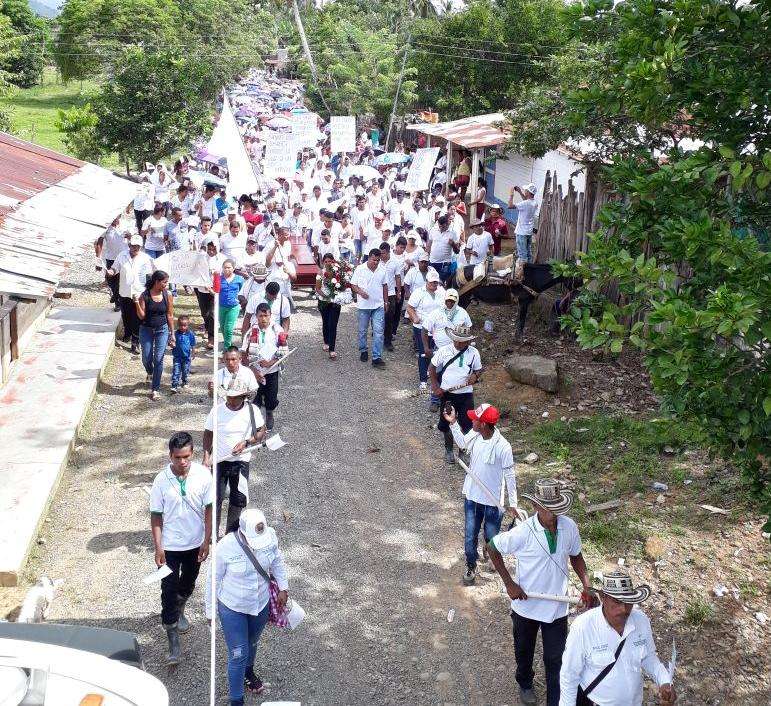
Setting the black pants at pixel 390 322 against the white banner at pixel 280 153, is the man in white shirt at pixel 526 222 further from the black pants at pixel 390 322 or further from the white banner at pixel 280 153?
the white banner at pixel 280 153

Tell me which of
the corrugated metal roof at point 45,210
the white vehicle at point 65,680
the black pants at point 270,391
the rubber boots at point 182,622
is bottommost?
the rubber boots at point 182,622

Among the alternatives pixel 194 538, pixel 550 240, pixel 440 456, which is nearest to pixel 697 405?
pixel 194 538

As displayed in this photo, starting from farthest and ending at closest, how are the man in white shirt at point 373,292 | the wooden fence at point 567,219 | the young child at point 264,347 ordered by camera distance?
the wooden fence at point 567,219 → the man in white shirt at point 373,292 → the young child at point 264,347

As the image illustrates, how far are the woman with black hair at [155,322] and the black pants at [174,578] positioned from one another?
532 cm

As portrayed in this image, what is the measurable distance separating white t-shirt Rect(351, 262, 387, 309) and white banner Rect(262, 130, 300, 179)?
5376mm

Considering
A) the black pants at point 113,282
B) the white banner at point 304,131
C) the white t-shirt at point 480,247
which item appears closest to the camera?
the black pants at point 113,282

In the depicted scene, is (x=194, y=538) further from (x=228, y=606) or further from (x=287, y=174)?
(x=287, y=174)

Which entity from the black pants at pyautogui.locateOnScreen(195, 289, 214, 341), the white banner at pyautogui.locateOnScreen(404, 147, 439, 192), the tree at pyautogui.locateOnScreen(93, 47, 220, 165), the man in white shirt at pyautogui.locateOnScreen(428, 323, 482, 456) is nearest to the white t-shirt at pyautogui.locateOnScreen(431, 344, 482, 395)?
the man in white shirt at pyautogui.locateOnScreen(428, 323, 482, 456)

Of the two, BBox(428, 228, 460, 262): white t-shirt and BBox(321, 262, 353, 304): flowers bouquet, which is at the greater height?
BBox(428, 228, 460, 262): white t-shirt

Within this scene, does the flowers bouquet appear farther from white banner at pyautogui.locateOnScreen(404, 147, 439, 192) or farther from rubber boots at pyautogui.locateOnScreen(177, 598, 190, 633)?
rubber boots at pyautogui.locateOnScreen(177, 598, 190, 633)

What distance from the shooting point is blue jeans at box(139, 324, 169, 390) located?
11.9 metres

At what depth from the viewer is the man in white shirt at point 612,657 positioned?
5004 mm

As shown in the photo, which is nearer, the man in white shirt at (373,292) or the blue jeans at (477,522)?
the blue jeans at (477,522)

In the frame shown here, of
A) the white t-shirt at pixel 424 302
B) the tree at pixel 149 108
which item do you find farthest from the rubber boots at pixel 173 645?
the tree at pixel 149 108
